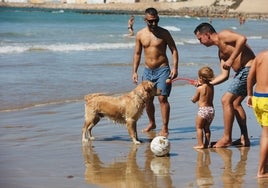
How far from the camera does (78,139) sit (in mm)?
8375

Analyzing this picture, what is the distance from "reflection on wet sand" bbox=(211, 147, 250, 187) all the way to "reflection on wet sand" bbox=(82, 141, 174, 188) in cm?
59

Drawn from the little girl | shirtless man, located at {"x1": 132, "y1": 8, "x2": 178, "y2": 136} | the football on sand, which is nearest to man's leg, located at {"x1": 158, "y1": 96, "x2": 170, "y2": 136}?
shirtless man, located at {"x1": 132, "y1": 8, "x2": 178, "y2": 136}

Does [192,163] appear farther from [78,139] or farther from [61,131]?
[61,131]

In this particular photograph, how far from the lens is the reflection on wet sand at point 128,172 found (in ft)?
19.7

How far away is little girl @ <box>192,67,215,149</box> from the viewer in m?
7.69

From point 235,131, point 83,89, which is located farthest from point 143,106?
point 83,89

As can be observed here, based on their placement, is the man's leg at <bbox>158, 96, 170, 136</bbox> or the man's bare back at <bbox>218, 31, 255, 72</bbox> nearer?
the man's bare back at <bbox>218, 31, 255, 72</bbox>

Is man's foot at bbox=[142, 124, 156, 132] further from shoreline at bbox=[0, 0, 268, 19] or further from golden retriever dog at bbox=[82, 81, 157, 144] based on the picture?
shoreline at bbox=[0, 0, 268, 19]

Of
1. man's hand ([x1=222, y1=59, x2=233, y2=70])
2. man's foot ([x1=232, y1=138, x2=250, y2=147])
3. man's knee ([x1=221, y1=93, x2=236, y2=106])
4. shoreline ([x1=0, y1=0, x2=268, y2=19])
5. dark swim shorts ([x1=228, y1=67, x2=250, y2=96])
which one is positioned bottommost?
shoreline ([x1=0, y1=0, x2=268, y2=19])

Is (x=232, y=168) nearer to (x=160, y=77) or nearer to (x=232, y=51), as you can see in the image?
(x=232, y=51)

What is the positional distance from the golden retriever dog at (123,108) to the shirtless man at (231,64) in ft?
3.22

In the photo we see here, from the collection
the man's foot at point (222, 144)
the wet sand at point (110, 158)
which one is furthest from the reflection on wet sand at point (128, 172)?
the man's foot at point (222, 144)

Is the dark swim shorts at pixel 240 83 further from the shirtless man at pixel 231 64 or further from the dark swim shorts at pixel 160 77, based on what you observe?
the dark swim shorts at pixel 160 77

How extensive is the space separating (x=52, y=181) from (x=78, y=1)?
153113 millimetres
